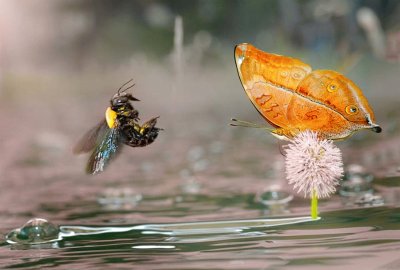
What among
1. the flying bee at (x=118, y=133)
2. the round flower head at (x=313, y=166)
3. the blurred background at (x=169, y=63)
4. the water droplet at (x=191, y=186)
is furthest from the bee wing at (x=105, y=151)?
the blurred background at (x=169, y=63)

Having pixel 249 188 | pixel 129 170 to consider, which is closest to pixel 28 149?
pixel 129 170

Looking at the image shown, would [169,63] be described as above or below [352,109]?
above

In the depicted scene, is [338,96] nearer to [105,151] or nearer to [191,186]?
[105,151]

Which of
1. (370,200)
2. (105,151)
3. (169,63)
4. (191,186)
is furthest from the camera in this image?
(169,63)

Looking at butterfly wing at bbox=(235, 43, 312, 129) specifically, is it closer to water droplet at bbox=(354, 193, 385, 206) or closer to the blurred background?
water droplet at bbox=(354, 193, 385, 206)

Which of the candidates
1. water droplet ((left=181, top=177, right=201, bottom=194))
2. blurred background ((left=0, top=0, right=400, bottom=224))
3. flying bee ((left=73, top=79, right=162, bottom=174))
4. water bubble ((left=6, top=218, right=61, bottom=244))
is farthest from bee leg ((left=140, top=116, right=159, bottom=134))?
blurred background ((left=0, top=0, right=400, bottom=224))

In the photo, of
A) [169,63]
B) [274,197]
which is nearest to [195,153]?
[169,63]
